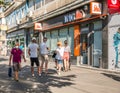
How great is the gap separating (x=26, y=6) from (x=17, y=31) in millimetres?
7665

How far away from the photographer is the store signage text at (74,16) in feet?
77.9

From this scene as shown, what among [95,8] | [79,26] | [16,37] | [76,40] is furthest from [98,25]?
[16,37]

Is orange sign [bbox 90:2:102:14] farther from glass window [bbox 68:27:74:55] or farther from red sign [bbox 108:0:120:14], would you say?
glass window [bbox 68:27:74:55]

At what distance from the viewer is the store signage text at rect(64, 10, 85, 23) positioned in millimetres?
23734

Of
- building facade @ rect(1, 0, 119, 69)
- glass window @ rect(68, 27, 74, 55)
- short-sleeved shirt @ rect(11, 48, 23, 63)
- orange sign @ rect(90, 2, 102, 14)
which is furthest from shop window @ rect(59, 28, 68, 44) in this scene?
short-sleeved shirt @ rect(11, 48, 23, 63)

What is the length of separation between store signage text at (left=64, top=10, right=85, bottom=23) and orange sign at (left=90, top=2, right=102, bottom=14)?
2.62 m

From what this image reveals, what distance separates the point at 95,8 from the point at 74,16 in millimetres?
4402

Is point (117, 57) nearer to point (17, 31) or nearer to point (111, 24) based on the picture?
point (111, 24)

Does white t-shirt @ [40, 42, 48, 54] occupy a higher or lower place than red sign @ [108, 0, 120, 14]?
lower

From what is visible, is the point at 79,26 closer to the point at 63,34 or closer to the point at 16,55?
the point at 63,34

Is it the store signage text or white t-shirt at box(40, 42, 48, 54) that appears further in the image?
the store signage text

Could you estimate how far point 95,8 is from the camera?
819 inches

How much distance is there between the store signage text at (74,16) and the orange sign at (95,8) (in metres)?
2.62

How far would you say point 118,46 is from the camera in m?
19.2
